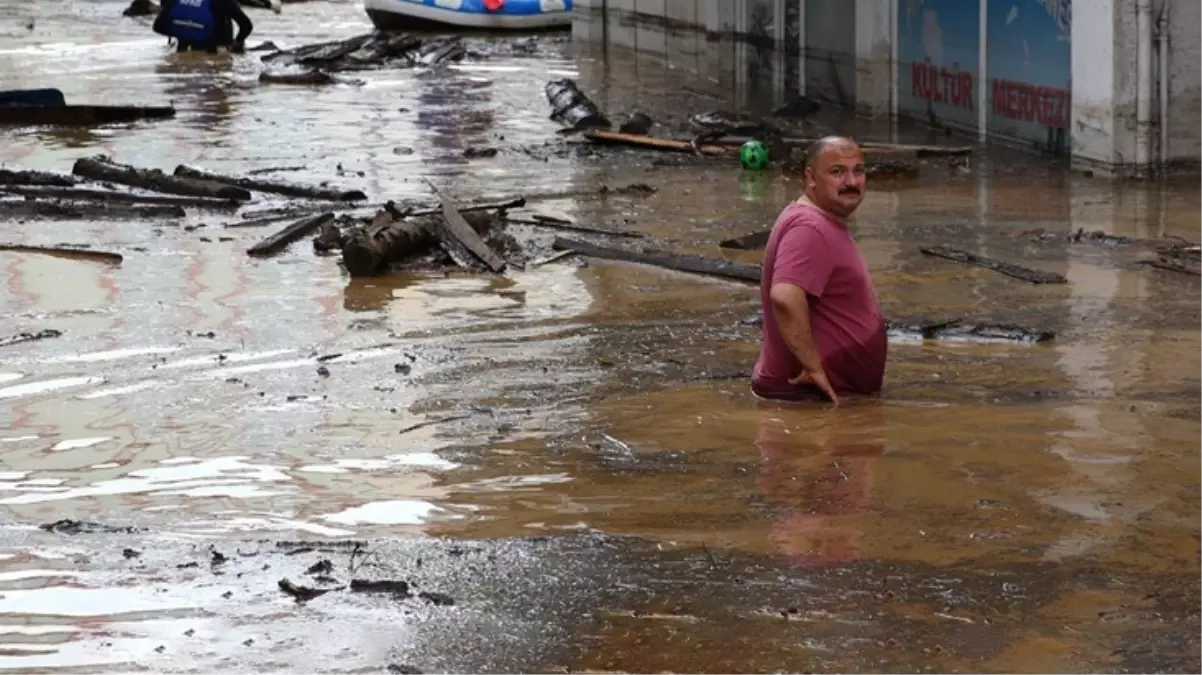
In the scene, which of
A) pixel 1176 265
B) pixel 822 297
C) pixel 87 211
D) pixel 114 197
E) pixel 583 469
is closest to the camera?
pixel 583 469

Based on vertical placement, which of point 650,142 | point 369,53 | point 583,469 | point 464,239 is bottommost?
point 583,469

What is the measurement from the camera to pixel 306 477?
319 inches

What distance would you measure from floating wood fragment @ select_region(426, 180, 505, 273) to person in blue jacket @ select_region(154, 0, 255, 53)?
20693 mm

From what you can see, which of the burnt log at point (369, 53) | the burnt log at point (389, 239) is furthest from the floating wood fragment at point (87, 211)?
the burnt log at point (369, 53)

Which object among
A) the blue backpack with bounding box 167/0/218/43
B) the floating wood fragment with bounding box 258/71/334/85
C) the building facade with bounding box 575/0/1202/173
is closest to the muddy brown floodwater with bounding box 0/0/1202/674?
the building facade with bounding box 575/0/1202/173

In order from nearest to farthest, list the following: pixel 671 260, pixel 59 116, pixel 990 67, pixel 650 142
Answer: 1. pixel 671 260
2. pixel 990 67
3. pixel 650 142
4. pixel 59 116

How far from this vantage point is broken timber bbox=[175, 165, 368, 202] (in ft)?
55.9

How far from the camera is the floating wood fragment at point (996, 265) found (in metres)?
12.6

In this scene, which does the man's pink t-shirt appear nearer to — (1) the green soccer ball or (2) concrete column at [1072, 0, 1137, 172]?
(2) concrete column at [1072, 0, 1137, 172]

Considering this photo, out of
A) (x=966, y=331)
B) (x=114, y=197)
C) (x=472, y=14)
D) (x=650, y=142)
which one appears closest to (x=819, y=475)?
(x=966, y=331)

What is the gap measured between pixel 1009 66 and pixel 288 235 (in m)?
8.38

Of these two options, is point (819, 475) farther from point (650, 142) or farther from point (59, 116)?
point (59, 116)

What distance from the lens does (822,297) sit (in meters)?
8.91

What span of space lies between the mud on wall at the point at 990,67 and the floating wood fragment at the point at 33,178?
29.4 ft
